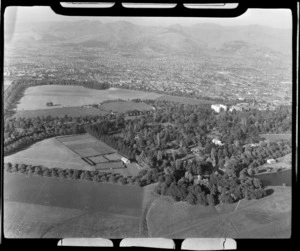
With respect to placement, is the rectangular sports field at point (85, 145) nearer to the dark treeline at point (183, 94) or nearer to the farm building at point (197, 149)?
the dark treeline at point (183, 94)

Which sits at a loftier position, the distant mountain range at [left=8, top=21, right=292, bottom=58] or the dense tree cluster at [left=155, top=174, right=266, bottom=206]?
the distant mountain range at [left=8, top=21, right=292, bottom=58]

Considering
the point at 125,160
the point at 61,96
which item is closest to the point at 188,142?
the point at 125,160

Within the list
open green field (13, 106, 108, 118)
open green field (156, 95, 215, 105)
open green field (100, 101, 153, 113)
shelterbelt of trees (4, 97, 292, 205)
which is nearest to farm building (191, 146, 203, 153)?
shelterbelt of trees (4, 97, 292, 205)

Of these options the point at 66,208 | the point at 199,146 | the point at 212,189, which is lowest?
the point at 66,208

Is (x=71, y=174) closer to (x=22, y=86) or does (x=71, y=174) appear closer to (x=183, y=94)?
(x=22, y=86)

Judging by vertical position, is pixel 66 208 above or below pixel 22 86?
below

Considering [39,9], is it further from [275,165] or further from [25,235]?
[275,165]

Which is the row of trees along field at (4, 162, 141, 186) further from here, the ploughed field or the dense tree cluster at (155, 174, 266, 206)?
the dense tree cluster at (155, 174, 266, 206)
